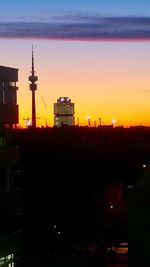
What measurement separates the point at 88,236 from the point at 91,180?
18377 millimetres

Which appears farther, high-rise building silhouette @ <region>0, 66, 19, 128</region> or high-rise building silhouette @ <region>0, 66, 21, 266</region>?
high-rise building silhouette @ <region>0, 66, 19, 128</region>

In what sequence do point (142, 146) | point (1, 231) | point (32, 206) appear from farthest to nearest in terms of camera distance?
point (142, 146) → point (32, 206) → point (1, 231)

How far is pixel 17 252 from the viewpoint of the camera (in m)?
16.6

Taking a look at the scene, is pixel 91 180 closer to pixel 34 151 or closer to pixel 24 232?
pixel 34 151

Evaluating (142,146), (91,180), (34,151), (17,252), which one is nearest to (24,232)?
(17,252)

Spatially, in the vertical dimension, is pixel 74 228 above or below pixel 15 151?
below

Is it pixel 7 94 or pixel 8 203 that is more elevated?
pixel 7 94

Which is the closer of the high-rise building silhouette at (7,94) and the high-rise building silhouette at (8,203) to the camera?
the high-rise building silhouette at (8,203)

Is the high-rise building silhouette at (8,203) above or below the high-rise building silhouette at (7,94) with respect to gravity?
below

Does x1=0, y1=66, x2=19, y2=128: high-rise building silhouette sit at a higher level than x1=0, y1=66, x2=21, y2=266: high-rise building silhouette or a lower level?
higher

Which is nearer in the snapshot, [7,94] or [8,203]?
[8,203]

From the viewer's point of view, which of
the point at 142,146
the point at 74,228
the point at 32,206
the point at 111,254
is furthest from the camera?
the point at 142,146

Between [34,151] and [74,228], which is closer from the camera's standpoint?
[74,228]

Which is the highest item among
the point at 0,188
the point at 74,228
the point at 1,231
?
the point at 0,188
